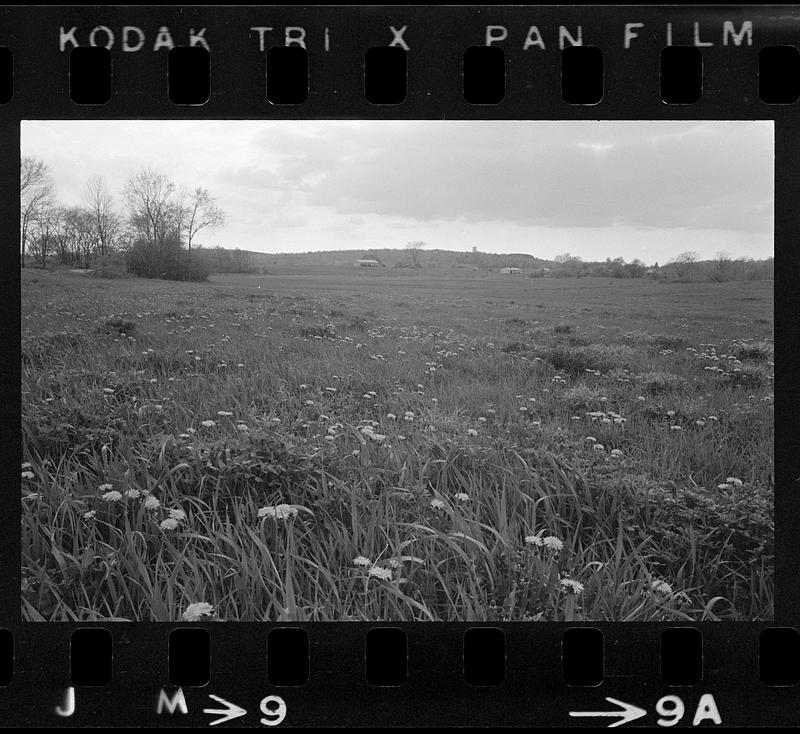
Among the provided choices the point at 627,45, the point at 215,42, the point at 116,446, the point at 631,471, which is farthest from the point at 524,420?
the point at 215,42

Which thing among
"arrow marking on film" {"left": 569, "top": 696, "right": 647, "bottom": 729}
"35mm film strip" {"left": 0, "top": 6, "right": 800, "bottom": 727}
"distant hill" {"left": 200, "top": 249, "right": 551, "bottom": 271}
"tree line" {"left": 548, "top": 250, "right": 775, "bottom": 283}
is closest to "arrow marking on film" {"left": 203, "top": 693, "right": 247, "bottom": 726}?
"35mm film strip" {"left": 0, "top": 6, "right": 800, "bottom": 727}

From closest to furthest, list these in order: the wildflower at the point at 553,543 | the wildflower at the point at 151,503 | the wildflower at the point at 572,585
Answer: the wildflower at the point at 572,585 < the wildflower at the point at 553,543 < the wildflower at the point at 151,503

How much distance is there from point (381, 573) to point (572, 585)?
1.03m

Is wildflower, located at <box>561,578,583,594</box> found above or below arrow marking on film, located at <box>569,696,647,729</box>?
above

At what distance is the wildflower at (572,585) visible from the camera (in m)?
2.82

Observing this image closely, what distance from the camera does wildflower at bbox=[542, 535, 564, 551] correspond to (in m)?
2.96

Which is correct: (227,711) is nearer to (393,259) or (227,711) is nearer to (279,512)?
(279,512)

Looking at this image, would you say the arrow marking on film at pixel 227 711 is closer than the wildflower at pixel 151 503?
Yes

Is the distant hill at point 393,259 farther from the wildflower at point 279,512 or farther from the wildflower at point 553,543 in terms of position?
the wildflower at point 553,543

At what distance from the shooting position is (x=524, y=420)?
11.1 feet

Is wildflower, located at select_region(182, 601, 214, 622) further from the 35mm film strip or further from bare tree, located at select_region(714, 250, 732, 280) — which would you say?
bare tree, located at select_region(714, 250, 732, 280)

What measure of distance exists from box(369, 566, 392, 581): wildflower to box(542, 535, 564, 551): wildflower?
89 centimetres

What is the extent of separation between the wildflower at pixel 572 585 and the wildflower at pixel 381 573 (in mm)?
940

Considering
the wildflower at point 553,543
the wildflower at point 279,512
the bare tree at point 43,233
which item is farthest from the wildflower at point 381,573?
the bare tree at point 43,233
